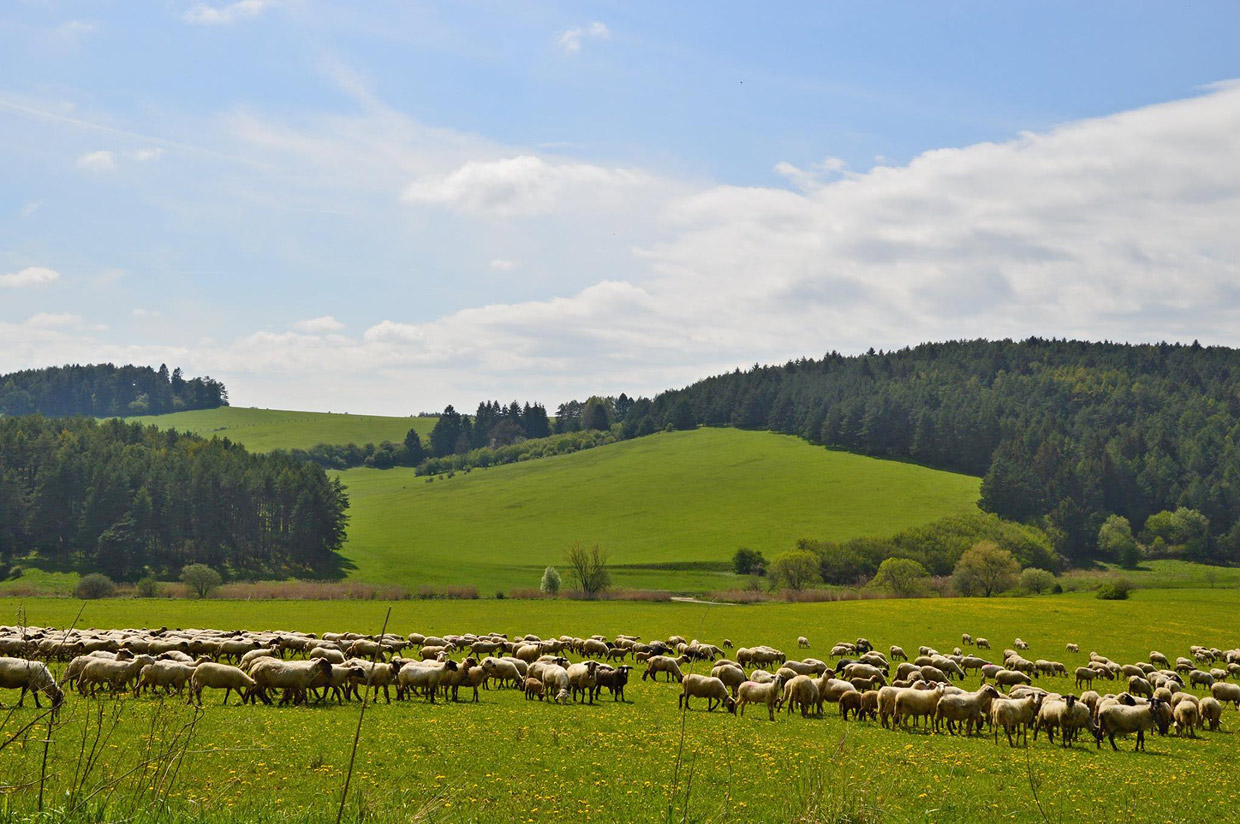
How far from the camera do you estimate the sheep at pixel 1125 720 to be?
939 inches

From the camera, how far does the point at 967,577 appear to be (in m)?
95.4

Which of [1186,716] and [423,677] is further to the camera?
[423,677]

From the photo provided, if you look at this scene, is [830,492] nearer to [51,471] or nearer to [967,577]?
[967,577]

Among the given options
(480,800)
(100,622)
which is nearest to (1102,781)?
(480,800)

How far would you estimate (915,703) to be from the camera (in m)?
25.2

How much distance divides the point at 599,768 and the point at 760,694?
415 inches

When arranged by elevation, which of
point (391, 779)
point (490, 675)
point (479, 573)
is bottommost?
point (479, 573)

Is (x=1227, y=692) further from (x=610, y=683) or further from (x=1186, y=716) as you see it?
(x=610, y=683)

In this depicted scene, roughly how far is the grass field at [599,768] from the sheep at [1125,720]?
0.71 m

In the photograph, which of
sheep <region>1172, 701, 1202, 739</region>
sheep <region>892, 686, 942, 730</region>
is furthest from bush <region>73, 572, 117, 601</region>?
sheep <region>1172, 701, 1202, 739</region>

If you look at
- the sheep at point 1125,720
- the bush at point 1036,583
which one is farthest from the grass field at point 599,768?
the bush at point 1036,583

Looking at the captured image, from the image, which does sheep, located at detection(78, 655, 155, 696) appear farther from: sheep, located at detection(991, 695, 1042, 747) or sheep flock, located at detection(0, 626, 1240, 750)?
sheep, located at detection(991, 695, 1042, 747)

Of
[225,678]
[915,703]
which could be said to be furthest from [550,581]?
[915,703]

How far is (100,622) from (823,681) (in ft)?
153
